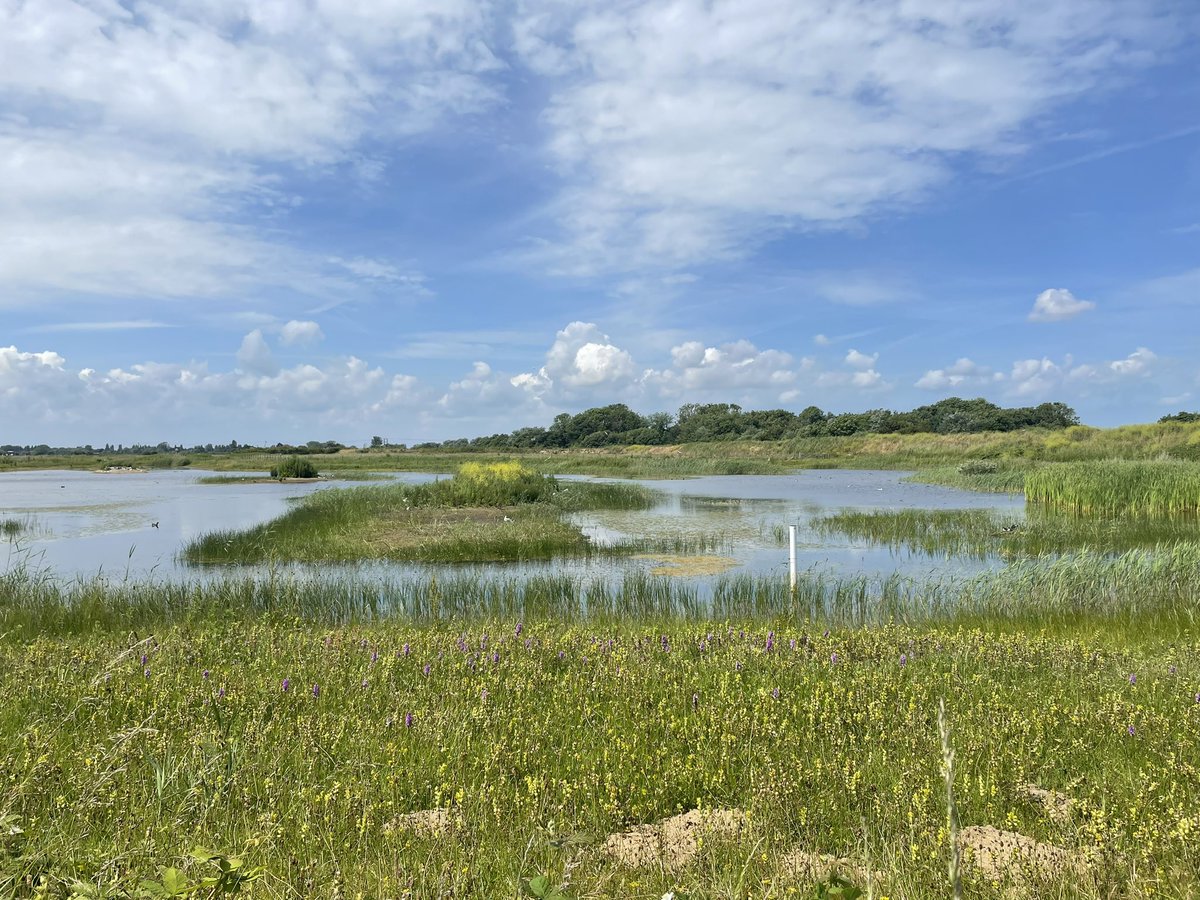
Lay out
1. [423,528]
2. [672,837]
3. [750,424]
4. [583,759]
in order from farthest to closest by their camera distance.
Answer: [750,424], [423,528], [583,759], [672,837]

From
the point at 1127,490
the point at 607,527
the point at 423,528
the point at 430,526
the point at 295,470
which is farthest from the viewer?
the point at 295,470

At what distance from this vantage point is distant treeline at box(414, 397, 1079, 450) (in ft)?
319

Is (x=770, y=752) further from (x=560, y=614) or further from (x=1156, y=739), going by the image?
(x=560, y=614)

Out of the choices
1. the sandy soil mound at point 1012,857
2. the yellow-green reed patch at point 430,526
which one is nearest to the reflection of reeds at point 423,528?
the yellow-green reed patch at point 430,526

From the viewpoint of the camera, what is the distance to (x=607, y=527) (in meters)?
23.4

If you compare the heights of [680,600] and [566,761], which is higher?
[566,761]

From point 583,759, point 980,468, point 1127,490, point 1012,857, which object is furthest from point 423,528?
point 980,468

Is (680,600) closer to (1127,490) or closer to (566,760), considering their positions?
(566,760)

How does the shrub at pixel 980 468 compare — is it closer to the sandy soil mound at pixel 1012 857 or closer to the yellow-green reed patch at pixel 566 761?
the yellow-green reed patch at pixel 566 761

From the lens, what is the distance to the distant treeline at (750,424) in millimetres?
97125

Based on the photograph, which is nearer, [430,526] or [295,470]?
[430,526]

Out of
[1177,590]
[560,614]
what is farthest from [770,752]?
[1177,590]

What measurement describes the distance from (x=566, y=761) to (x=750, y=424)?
121685mm

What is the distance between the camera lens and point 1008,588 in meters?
11.8
